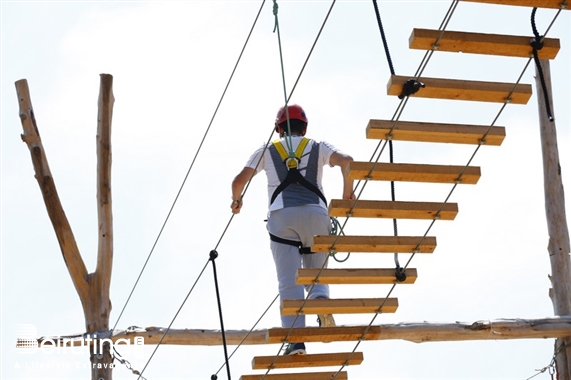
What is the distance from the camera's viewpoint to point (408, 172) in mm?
7082

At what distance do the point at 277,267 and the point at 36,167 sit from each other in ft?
8.62

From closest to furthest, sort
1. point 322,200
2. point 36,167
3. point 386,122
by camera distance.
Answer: point 386,122, point 322,200, point 36,167

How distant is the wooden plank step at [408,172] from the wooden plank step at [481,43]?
0.67 meters

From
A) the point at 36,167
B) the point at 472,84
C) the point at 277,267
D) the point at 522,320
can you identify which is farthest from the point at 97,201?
the point at 472,84

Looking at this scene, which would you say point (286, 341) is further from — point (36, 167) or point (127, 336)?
point (36, 167)

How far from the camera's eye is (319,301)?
7.77 meters

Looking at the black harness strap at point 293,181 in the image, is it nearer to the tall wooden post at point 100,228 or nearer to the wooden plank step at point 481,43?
the wooden plank step at point 481,43

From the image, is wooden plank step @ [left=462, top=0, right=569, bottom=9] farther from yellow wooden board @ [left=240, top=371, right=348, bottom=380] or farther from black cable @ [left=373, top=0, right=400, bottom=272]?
yellow wooden board @ [left=240, top=371, right=348, bottom=380]

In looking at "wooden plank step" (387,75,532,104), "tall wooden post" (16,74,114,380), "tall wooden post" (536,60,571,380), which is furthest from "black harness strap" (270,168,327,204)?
"tall wooden post" (536,60,571,380)

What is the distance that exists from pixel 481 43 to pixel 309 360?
7.68 feet

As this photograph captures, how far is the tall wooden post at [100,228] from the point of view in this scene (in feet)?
31.7

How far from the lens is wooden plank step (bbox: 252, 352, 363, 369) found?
316 inches

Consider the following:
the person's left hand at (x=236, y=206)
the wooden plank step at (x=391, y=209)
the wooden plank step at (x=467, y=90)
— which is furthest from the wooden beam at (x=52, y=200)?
the wooden plank step at (x=467, y=90)

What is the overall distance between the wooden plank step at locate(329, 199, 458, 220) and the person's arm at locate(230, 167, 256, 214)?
4.45 feet
